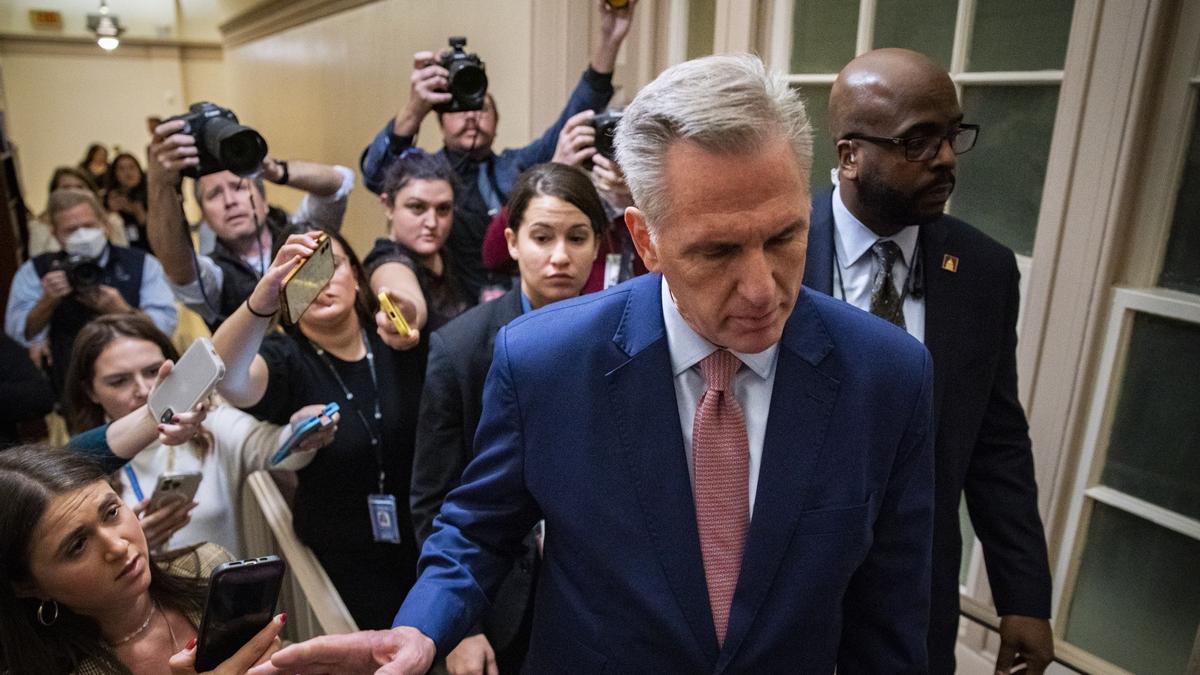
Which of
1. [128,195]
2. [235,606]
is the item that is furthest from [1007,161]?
[128,195]

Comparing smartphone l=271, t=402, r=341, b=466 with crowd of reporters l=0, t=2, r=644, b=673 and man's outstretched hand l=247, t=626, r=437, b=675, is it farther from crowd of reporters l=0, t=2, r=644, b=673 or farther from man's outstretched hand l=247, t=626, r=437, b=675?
man's outstretched hand l=247, t=626, r=437, b=675

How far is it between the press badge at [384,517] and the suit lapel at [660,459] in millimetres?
1028

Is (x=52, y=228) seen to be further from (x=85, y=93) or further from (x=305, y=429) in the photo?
(x=85, y=93)

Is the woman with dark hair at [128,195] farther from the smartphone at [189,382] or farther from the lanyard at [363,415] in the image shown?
the smartphone at [189,382]

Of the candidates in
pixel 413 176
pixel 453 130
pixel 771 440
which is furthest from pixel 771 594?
pixel 453 130

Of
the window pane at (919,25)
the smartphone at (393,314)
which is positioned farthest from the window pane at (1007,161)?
the smartphone at (393,314)

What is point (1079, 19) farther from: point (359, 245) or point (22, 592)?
point (359, 245)

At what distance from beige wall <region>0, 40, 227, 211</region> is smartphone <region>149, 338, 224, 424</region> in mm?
10209

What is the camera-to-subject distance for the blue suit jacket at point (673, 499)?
0.95 m

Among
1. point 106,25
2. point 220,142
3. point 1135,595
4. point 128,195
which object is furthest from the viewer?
point 106,25

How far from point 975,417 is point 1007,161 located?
952mm

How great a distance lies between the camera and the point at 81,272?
3275 mm

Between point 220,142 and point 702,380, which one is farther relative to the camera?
point 220,142

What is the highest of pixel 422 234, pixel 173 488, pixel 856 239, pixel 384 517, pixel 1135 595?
pixel 856 239
